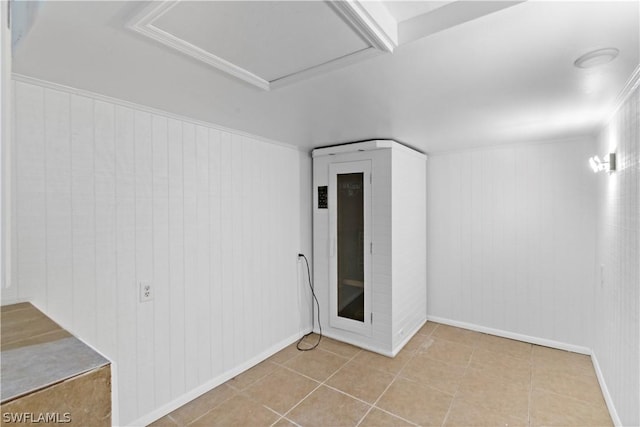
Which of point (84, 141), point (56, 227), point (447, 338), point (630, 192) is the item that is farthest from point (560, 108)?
point (56, 227)

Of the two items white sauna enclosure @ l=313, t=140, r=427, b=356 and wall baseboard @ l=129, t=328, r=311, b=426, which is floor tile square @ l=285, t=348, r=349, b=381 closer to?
wall baseboard @ l=129, t=328, r=311, b=426

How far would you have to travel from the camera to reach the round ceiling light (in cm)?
142

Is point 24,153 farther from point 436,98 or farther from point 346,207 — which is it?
point 346,207

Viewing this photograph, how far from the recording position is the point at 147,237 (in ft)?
7.38

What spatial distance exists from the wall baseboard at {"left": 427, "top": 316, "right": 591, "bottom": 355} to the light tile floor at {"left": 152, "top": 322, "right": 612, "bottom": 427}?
89 mm

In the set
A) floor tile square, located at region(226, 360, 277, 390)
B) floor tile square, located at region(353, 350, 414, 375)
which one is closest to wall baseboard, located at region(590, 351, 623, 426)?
floor tile square, located at region(353, 350, 414, 375)

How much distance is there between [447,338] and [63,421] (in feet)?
12.0

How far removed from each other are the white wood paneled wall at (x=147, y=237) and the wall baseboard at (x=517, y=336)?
2.18 m

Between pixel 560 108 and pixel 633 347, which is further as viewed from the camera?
pixel 560 108

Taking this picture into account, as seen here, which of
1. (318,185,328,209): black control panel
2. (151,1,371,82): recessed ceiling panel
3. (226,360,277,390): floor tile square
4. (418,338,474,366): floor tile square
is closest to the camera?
(151,1,371,82): recessed ceiling panel

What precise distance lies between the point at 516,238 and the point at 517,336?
3.63ft

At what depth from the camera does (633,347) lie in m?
1.76

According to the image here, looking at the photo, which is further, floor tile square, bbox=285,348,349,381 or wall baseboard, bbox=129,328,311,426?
floor tile square, bbox=285,348,349,381

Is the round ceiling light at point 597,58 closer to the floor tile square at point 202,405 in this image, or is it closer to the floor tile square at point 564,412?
the floor tile square at point 564,412
